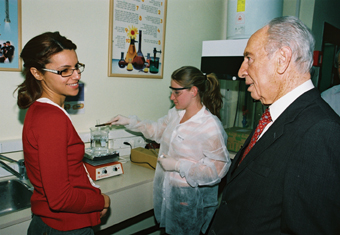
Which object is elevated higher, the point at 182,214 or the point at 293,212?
the point at 293,212

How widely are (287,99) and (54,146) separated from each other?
0.89 metres

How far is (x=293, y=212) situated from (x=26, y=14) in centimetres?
183

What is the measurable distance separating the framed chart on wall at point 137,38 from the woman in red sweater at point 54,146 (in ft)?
3.30

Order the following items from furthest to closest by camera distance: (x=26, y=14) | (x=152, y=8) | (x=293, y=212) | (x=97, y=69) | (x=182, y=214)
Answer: (x=152, y=8) < (x=97, y=69) < (x=182, y=214) < (x=26, y=14) < (x=293, y=212)

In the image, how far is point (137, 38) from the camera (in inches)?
86.9

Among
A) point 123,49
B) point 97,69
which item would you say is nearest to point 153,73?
point 123,49

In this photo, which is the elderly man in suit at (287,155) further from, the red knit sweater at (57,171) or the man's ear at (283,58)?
the red knit sweater at (57,171)

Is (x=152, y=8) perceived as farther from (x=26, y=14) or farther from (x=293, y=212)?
(x=293, y=212)

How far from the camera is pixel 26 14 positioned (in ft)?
5.29

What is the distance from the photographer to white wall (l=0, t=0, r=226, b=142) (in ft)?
5.41

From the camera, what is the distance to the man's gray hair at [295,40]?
91cm

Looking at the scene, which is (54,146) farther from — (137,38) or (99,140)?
(137,38)

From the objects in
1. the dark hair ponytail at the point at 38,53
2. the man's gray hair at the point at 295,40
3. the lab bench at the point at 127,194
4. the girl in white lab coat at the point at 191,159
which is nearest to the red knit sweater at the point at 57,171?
the dark hair ponytail at the point at 38,53

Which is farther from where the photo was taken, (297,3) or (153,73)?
(297,3)
